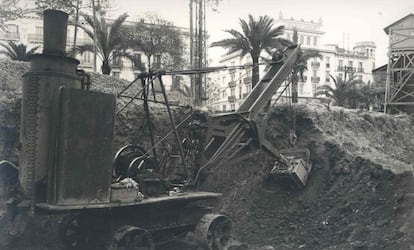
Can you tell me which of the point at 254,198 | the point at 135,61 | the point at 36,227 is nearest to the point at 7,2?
the point at 135,61

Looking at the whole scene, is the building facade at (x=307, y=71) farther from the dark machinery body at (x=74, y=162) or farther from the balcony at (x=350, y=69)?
the dark machinery body at (x=74, y=162)

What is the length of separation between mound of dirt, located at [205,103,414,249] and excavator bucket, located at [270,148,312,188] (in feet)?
0.83

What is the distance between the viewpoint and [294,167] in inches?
422

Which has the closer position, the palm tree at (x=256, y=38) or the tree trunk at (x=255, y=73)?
the tree trunk at (x=255, y=73)

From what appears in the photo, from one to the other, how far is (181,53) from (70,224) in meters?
20.3

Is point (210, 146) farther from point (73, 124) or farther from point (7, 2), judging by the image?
point (7, 2)

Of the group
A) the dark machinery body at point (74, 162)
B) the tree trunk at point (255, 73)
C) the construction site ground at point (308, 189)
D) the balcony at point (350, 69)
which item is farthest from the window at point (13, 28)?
the balcony at point (350, 69)

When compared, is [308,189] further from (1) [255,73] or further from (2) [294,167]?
(1) [255,73]

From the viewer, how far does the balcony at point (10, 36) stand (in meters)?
17.9

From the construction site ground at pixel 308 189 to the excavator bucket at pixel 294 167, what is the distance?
9.8 inches

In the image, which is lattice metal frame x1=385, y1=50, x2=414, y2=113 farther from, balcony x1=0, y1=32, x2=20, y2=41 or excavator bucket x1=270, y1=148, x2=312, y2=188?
balcony x1=0, y1=32, x2=20, y2=41

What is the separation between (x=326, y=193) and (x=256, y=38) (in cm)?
1366

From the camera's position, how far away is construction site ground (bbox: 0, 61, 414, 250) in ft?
28.7

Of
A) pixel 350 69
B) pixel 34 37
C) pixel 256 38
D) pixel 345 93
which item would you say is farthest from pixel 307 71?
pixel 34 37
